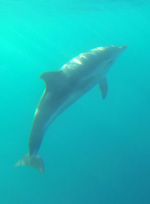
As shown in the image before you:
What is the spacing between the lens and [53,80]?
6090 millimetres

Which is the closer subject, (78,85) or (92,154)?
(78,85)

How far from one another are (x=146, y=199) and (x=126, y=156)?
89.6 inches

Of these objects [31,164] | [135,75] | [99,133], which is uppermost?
[135,75]

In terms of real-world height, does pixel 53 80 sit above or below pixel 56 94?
above

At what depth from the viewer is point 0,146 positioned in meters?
15.7

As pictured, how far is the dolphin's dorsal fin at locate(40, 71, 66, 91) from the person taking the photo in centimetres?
607

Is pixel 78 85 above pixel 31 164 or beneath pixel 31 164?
above

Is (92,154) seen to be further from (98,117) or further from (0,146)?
(0,146)

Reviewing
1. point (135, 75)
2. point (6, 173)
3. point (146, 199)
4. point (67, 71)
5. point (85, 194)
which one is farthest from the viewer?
point (135, 75)

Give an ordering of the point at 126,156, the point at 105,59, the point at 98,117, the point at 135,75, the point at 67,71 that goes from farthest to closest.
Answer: the point at 135,75 → the point at 98,117 → the point at 126,156 → the point at 105,59 → the point at 67,71

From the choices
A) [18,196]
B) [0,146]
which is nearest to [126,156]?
[18,196]

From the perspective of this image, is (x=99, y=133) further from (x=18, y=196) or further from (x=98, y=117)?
(x=18, y=196)

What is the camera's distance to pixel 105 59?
754 cm

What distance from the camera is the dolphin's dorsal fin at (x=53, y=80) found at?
19.9ft
